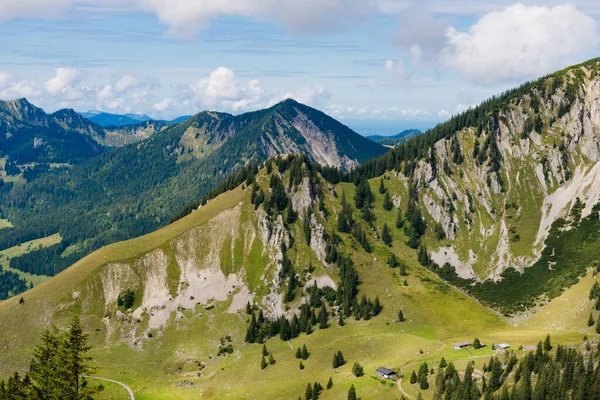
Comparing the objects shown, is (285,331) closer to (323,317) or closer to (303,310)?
(303,310)

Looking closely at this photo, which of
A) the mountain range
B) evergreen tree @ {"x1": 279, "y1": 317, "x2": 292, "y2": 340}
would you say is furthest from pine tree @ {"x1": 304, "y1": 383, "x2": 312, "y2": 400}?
evergreen tree @ {"x1": 279, "y1": 317, "x2": 292, "y2": 340}

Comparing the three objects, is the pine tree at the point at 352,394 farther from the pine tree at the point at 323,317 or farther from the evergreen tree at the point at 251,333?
the evergreen tree at the point at 251,333

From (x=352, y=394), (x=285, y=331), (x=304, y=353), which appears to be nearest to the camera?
(x=352, y=394)

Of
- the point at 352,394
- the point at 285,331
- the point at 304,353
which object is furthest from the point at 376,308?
the point at 352,394

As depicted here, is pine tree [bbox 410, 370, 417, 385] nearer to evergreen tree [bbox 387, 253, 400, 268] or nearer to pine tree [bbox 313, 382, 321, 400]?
pine tree [bbox 313, 382, 321, 400]

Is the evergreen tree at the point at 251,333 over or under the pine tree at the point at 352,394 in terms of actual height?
over

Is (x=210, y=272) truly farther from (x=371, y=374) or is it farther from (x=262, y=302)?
(x=371, y=374)

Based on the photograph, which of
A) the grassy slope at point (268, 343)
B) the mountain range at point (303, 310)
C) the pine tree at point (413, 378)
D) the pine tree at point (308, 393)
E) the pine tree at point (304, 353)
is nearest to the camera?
the pine tree at point (413, 378)

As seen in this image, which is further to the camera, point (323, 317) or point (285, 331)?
point (323, 317)

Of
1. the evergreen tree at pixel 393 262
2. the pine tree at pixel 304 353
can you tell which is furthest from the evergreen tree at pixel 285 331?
the evergreen tree at pixel 393 262
